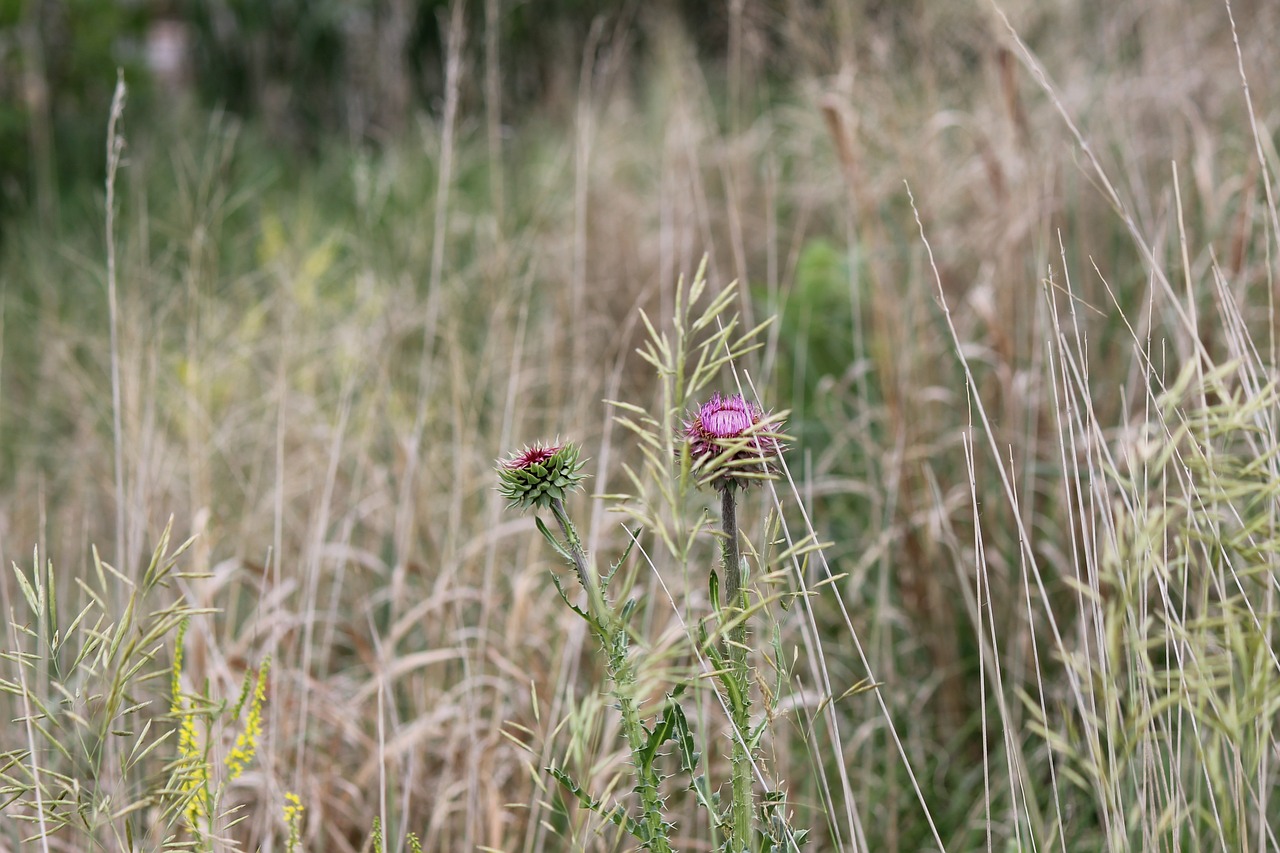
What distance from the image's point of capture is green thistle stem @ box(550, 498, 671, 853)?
648mm

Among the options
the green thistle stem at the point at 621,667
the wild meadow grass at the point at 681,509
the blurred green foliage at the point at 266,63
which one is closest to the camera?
the green thistle stem at the point at 621,667

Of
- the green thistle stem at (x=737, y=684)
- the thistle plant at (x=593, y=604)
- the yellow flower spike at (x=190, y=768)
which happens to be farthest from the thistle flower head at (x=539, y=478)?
the yellow flower spike at (x=190, y=768)

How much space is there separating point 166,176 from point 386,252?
2.25 m

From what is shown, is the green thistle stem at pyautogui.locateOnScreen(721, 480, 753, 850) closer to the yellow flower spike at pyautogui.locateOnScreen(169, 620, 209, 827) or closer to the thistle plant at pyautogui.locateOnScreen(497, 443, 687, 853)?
the thistle plant at pyautogui.locateOnScreen(497, 443, 687, 853)

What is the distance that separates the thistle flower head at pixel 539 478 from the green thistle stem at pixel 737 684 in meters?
0.10

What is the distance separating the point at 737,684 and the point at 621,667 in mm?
89

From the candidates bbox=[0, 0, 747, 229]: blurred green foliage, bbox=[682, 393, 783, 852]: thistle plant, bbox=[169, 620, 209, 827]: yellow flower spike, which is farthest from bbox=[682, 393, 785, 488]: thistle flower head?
bbox=[0, 0, 747, 229]: blurred green foliage

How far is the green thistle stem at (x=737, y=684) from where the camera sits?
676 millimetres

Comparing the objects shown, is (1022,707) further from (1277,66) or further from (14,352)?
(14,352)

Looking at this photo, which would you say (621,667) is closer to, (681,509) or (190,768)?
(681,509)

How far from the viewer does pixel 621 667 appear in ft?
2.11

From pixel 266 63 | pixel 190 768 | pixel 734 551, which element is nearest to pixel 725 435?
pixel 734 551

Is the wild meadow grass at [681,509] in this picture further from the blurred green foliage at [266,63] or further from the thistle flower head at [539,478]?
the blurred green foliage at [266,63]

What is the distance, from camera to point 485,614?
4.49ft
